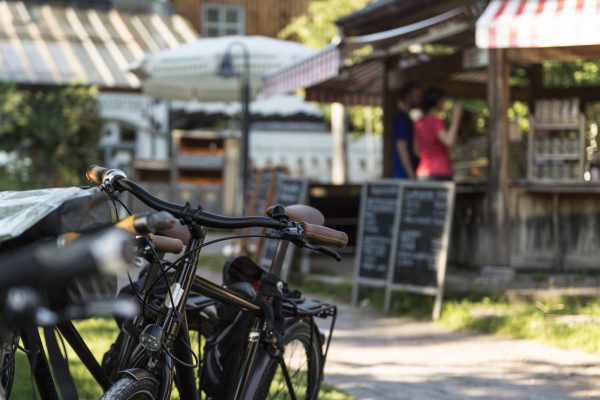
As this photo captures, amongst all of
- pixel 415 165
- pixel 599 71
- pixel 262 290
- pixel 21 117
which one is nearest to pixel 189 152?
pixel 21 117

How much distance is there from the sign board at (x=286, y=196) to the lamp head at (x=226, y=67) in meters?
1.69

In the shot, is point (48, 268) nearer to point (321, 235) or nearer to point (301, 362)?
point (321, 235)

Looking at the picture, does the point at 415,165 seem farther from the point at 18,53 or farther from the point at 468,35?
the point at 18,53

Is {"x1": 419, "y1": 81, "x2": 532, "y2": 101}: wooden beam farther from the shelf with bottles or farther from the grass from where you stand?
the grass

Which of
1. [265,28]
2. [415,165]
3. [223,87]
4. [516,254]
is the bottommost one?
[516,254]

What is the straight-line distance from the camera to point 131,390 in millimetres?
2955

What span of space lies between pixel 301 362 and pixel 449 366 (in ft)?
8.36

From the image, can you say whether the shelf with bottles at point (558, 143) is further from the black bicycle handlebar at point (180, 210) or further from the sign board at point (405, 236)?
the black bicycle handlebar at point (180, 210)

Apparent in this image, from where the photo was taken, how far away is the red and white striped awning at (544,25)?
768 cm

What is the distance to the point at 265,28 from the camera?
2969 cm

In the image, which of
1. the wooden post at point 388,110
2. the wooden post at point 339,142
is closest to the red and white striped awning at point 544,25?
the wooden post at point 388,110

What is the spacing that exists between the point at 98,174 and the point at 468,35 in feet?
29.0

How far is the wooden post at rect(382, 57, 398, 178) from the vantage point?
42.1ft

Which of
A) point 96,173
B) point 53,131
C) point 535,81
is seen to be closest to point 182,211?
point 96,173
